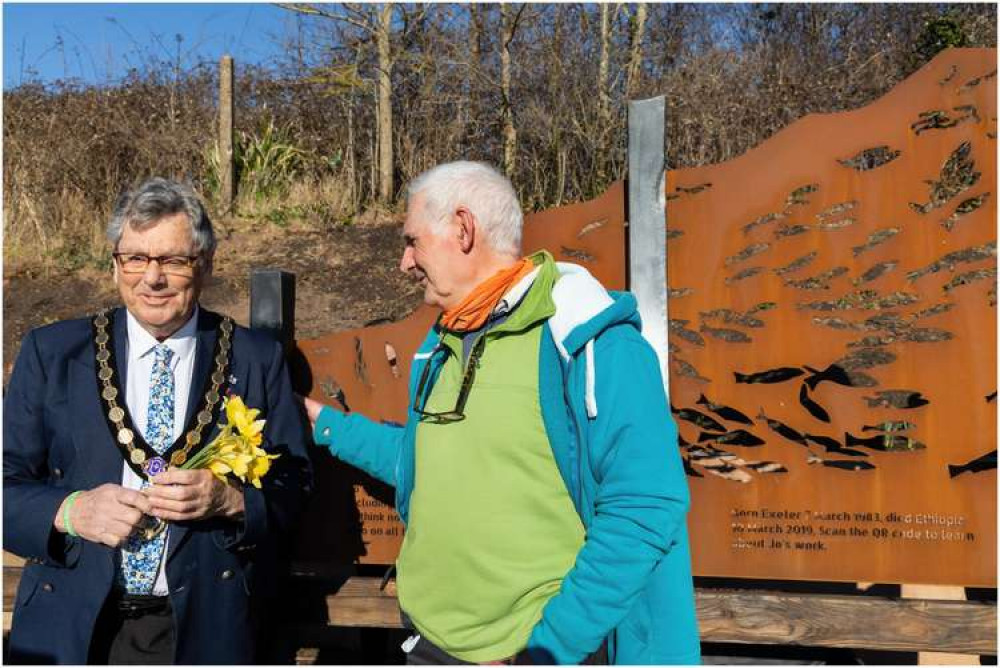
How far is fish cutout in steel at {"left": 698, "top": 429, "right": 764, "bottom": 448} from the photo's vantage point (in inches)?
118

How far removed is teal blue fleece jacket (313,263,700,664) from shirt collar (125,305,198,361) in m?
1.05

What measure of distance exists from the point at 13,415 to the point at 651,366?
5.39 ft

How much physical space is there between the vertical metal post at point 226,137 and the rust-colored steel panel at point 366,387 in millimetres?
5104

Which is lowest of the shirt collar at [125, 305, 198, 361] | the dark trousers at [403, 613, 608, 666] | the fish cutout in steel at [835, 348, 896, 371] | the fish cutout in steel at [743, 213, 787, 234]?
the dark trousers at [403, 613, 608, 666]

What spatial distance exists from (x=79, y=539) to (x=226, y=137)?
20.8 feet

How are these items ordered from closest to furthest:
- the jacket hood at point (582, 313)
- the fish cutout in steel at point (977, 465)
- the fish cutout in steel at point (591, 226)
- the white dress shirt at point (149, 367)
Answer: the jacket hood at point (582, 313) → the white dress shirt at point (149, 367) → the fish cutout in steel at point (977, 465) → the fish cutout in steel at point (591, 226)

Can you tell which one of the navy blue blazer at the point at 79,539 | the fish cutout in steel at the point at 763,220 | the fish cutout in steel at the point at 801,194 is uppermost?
the fish cutout in steel at the point at 801,194

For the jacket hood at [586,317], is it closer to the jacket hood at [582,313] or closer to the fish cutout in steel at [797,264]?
the jacket hood at [582,313]

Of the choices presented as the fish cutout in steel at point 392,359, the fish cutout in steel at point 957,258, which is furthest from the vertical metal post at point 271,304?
the fish cutout in steel at point 957,258

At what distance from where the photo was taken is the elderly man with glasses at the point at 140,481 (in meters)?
2.22

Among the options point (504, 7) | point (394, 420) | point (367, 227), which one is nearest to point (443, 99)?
point (504, 7)

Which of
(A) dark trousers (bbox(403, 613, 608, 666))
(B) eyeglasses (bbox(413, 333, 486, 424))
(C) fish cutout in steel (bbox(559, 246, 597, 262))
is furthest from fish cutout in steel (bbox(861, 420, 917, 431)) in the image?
(B) eyeglasses (bbox(413, 333, 486, 424))

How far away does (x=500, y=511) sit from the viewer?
1961 millimetres

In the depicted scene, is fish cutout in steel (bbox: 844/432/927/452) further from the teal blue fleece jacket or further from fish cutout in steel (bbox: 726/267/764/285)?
the teal blue fleece jacket
